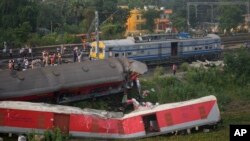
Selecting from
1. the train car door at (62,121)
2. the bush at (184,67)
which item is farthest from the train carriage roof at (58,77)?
the bush at (184,67)

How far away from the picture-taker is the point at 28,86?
22.8m

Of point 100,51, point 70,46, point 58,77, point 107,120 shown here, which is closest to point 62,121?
point 107,120

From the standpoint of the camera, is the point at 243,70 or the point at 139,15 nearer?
the point at 243,70

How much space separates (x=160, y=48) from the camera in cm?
3453

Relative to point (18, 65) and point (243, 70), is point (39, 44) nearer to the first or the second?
point (18, 65)

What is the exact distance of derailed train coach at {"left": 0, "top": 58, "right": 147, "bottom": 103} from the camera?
74.1ft

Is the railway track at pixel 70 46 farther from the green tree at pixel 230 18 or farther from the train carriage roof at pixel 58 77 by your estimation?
the train carriage roof at pixel 58 77

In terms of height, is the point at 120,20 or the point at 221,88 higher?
the point at 120,20

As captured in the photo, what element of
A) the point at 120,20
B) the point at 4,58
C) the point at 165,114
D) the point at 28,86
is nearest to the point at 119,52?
the point at 4,58

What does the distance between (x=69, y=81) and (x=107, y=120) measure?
471cm

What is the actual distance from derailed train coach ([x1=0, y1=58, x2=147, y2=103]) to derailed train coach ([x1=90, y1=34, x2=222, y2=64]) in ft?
21.2

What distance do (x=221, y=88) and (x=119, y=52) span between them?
7680 mm

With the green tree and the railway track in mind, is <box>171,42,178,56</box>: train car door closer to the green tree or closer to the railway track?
the railway track

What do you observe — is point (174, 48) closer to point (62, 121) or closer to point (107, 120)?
point (107, 120)
